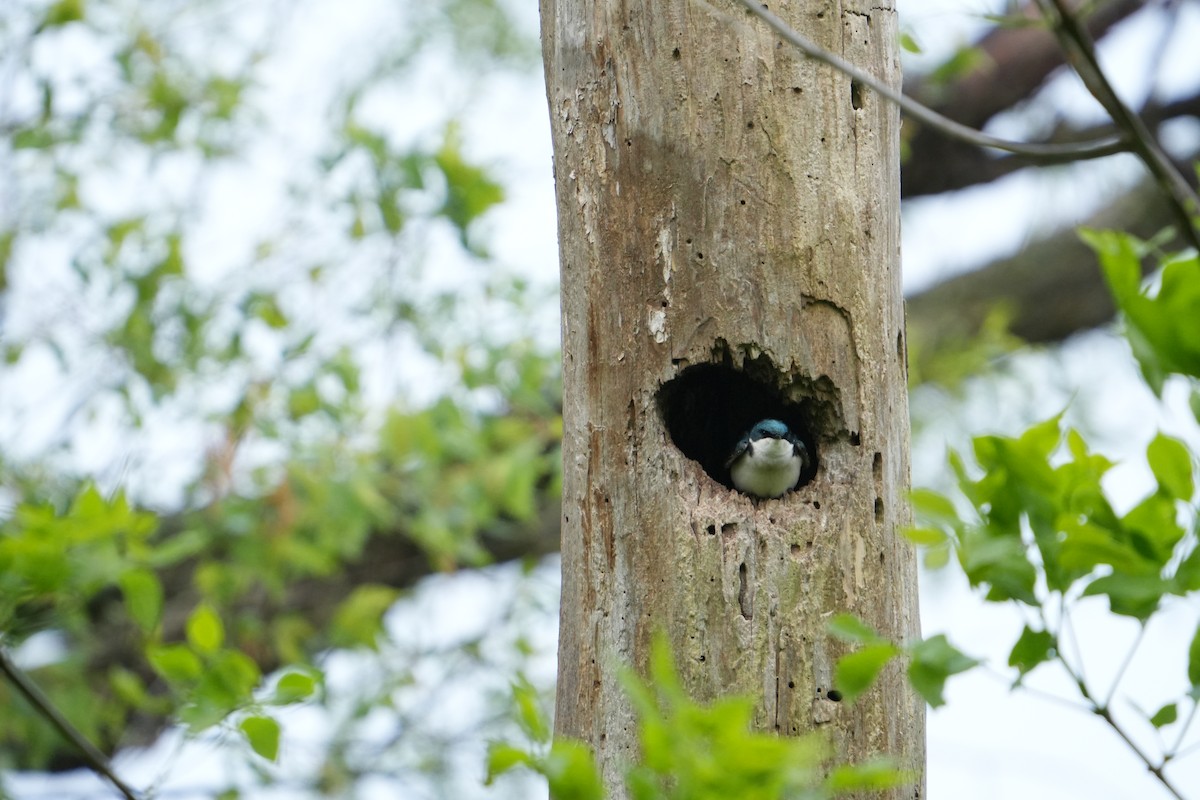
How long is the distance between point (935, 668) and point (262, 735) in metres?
1.43

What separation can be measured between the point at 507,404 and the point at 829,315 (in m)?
3.63

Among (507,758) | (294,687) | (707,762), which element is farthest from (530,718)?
(294,687)

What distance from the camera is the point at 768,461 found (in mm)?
3324

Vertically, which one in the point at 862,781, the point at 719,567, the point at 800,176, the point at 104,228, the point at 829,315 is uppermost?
the point at 104,228

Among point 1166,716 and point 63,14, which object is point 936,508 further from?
point 63,14

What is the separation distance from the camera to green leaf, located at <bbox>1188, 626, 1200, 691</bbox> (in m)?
1.83

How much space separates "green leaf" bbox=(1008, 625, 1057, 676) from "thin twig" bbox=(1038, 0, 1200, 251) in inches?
22.9

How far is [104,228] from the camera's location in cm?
579

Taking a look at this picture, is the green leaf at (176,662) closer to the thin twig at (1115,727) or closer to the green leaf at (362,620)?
the thin twig at (1115,727)

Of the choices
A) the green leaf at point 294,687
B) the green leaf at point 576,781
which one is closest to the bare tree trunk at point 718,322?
the green leaf at point 294,687

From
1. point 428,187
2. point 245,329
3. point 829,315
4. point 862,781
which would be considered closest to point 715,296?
point 829,315

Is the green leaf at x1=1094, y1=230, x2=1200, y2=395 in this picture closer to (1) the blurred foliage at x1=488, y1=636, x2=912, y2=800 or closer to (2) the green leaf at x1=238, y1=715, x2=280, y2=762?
(1) the blurred foliage at x1=488, y1=636, x2=912, y2=800

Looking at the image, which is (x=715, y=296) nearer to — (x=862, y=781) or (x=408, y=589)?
(x=862, y=781)

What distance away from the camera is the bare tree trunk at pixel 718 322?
2721mm
